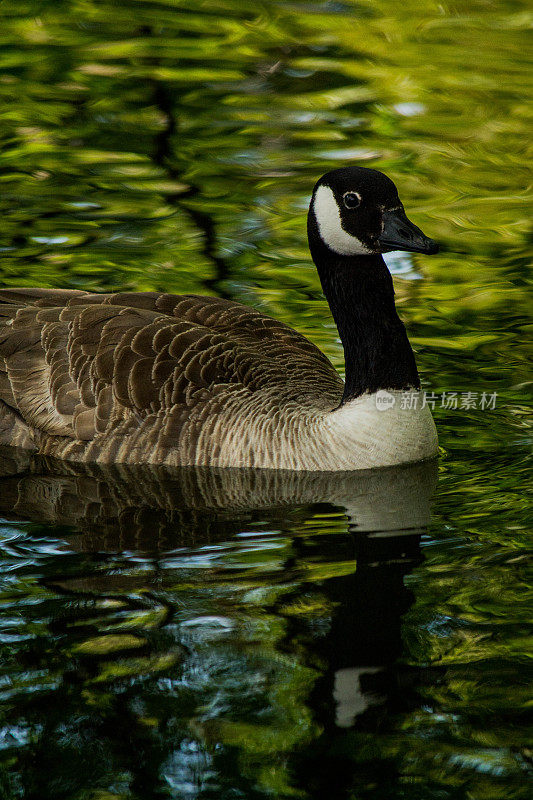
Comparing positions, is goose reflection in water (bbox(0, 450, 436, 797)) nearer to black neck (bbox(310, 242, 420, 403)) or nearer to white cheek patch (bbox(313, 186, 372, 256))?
black neck (bbox(310, 242, 420, 403))

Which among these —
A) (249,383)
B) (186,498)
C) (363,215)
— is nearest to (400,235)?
(363,215)

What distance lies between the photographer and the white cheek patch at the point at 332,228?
1017 cm

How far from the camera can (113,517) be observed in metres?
9.58

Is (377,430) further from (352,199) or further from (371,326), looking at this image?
(352,199)

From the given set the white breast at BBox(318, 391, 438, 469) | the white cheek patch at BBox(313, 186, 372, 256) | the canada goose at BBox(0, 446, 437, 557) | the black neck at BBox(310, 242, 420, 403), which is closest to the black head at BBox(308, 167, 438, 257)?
the white cheek patch at BBox(313, 186, 372, 256)

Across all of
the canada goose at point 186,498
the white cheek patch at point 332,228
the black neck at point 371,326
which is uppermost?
the white cheek patch at point 332,228

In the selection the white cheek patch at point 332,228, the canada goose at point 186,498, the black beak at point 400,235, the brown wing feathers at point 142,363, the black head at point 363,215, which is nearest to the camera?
the canada goose at point 186,498

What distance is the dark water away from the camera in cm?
662

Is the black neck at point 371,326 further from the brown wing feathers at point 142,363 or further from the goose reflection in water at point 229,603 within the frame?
the goose reflection in water at point 229,603

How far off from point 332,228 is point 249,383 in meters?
1.48

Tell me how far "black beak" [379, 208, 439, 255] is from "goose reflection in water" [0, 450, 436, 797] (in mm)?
1874

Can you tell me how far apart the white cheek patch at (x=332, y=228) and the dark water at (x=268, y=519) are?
1.89 m

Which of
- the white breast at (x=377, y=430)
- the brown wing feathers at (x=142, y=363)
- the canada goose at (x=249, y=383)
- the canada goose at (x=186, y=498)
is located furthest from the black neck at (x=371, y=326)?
the canada goose at (x=186, y=498)

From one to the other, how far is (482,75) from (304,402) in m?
12.5
